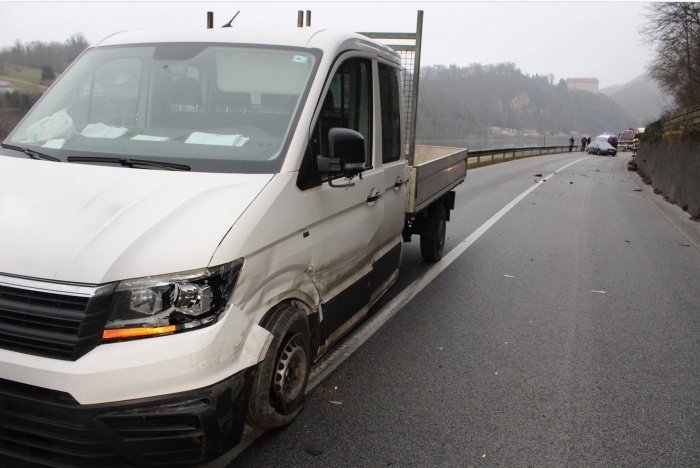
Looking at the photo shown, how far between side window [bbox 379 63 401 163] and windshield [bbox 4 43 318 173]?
120cm

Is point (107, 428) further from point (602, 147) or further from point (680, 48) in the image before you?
point (602, 147)

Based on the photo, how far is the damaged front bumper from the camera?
7.10 feet

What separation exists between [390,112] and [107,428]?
3.48 m

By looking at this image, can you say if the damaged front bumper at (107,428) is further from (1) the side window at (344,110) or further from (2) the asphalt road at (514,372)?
(1) the side window at (344,110)

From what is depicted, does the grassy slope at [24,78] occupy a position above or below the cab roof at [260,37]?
below

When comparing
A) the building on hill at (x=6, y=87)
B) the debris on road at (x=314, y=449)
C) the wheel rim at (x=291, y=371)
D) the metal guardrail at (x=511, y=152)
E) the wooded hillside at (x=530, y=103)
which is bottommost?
the debris on road at (x=314, y=449)

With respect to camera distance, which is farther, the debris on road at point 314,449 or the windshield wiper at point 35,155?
the windshield wiper at point 35,155

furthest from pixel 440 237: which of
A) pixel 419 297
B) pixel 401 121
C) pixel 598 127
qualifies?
pixel 598 127

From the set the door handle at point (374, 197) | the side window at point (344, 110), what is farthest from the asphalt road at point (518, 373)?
the side window at point (344, 110)

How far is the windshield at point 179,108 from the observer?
3.09 meters

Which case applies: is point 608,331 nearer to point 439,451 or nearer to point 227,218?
point 439,451

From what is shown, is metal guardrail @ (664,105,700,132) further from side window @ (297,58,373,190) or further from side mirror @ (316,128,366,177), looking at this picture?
side mirror @ (316,128,366,177)

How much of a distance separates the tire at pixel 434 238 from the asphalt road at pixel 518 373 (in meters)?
0.19

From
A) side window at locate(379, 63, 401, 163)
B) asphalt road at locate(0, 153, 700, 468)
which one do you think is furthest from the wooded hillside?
side window at locate(379, 63, 401, 163)
